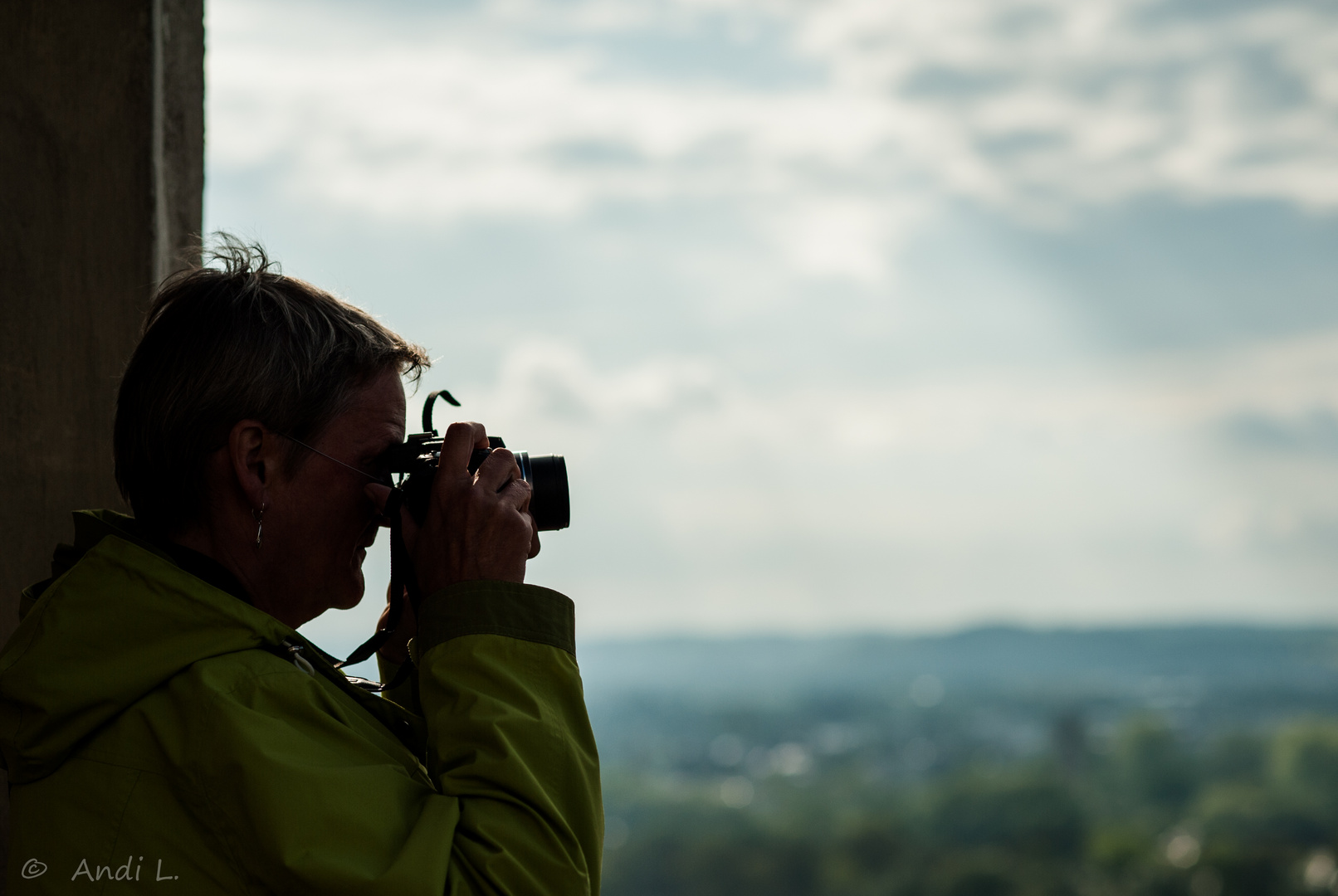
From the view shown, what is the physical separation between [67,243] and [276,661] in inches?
36.5

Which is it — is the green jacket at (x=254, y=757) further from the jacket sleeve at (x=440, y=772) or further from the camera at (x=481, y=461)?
the camera at (x=481, y=461)

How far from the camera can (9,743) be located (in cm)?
125

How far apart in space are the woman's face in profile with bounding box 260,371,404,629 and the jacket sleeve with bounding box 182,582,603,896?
17cm

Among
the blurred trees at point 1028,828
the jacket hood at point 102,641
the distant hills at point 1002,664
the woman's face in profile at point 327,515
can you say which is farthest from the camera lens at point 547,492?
the distant hills at point 1002,664

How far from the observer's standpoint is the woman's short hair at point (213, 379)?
1436mm

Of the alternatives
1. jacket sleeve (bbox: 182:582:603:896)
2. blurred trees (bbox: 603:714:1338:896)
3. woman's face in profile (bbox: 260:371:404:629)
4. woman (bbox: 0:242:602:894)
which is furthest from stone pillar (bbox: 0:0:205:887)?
blurred trees (bbox: 603:714:1338:896)

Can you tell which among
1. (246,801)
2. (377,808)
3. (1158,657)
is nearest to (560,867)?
(377,808)

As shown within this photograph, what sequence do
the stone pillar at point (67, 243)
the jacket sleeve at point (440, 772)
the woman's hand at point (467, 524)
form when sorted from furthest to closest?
the stone pillar at point (67, 243) → the woman's hand at point (467, 524) → the jacket sleeve at point (440, 772)

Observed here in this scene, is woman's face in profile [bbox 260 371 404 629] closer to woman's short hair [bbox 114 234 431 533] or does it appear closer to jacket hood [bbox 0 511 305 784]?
woman's short hair [bbox 114 234 431 533]

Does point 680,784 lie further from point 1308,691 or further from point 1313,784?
point 1308,691

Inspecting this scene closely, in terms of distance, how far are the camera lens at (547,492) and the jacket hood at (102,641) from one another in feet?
1.25

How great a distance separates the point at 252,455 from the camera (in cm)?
145

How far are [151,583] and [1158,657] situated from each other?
99383 mm

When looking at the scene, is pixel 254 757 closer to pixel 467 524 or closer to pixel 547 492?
pixel 467 524
